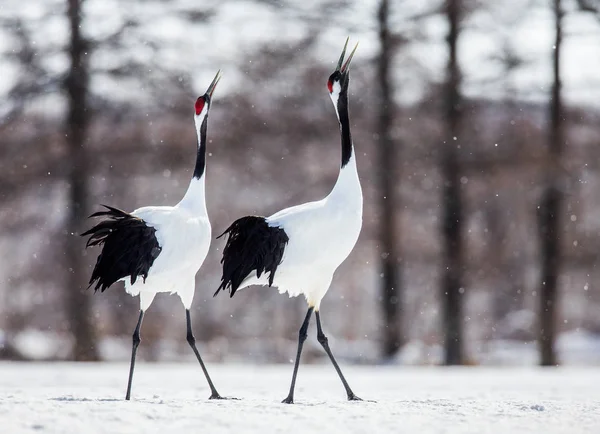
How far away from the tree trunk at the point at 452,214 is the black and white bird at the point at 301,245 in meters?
8.79

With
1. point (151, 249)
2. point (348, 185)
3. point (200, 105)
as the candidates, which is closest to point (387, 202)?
point (200, 105)

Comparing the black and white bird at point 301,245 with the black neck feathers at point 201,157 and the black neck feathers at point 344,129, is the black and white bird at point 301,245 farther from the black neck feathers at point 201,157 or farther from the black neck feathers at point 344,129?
the black neck feathers at point 201,157

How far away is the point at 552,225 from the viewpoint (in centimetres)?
1639

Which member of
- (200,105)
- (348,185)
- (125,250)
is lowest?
(125,250)

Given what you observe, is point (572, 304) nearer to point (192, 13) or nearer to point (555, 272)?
point (555, 272)

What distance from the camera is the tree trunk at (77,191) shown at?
16.6 meters

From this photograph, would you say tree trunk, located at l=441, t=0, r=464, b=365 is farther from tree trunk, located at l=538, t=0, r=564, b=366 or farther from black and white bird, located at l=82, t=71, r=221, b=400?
black and white bird, located at l=82, t=71, r=221, b=400

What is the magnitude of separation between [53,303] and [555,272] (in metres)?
8.60

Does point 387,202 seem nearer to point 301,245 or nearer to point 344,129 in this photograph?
point 344,129

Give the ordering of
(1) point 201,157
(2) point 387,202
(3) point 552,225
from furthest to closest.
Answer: (2) point 387,202, (3) point 552,225, (1) point 201,157

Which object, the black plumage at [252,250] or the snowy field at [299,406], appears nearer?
the snowy field at [299,406]

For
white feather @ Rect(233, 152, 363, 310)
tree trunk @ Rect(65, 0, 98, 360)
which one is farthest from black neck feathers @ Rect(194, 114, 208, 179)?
tree trunk @ Rect(65, 0, 98, 360)

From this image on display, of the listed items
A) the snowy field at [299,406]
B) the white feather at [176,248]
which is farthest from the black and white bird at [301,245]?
the snowy field at [299,406]

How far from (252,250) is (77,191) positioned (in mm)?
9569
